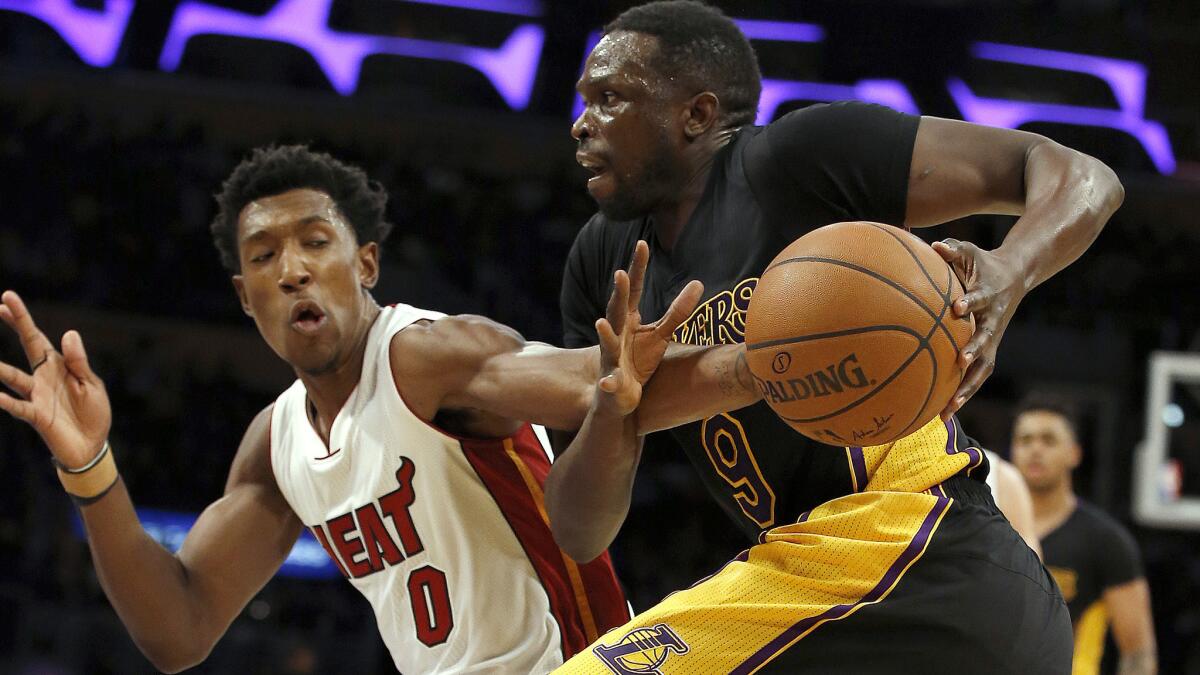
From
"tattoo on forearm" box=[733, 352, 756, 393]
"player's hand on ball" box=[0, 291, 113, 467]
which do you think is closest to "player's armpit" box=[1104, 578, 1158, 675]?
"tattoo on forearm" box=[733, 352, 756, 393]

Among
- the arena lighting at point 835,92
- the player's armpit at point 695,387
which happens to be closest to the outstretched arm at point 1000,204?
the player's armpit at point 695,387

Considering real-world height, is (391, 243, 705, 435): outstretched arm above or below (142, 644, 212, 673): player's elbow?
above

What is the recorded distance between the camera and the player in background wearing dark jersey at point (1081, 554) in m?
6.15

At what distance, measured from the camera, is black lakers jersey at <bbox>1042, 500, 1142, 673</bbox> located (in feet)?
20.4

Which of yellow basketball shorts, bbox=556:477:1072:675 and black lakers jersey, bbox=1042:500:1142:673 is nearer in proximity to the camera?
yellow basketball shorts, bbox=556:477:1072:675

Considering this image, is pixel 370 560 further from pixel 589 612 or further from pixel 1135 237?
pixel 1135 237

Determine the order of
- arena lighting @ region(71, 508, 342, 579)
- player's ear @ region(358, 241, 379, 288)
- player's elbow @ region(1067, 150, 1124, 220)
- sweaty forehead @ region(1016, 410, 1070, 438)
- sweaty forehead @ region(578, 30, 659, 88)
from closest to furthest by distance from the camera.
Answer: player's elbow @ region(1067, 150, 1124, 220) < sweaty forehead @ region(578, 30, 659, 88) < player's ear @ region(358, 241, 379, 288) < sweaty forehead @ region(1016, 410, 1070, 438) < arena lighting @ region(71, 508, 342, 579)

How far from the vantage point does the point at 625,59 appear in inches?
114

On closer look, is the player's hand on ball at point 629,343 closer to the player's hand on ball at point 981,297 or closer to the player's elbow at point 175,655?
the player's hand on ball at point 981,297

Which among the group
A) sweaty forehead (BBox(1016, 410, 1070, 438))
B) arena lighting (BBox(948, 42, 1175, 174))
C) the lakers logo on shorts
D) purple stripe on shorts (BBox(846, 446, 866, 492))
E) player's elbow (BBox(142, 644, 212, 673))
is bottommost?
player's elbow (BBox(142, 644, 212, 673))

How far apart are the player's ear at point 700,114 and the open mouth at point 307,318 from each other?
3.64ft

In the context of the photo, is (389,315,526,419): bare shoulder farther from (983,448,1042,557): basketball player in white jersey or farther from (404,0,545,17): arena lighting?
(404,0,545,17): arena lighting

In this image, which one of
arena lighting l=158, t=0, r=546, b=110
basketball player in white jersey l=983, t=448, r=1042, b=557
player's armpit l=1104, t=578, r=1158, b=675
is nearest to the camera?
basketball player in white jersey l=983, t=448, r=1042, b=557

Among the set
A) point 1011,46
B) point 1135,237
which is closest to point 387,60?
point 1011,46
